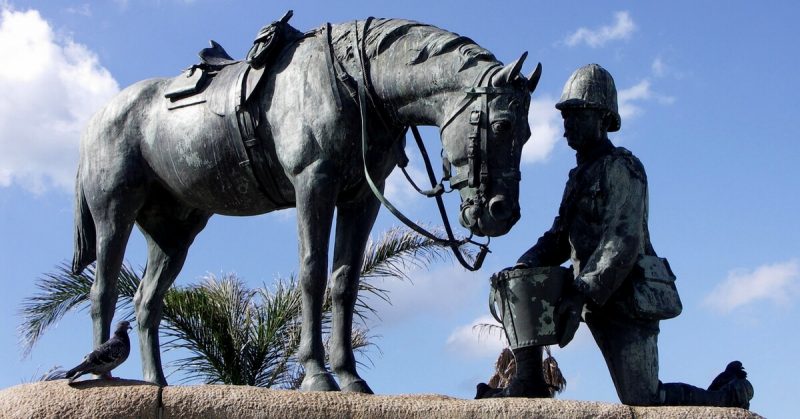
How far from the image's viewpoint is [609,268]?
6312 millimetres

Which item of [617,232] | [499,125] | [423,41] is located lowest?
[617,232]

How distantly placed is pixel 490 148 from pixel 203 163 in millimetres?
1750

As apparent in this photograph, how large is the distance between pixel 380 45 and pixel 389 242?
7043 mm

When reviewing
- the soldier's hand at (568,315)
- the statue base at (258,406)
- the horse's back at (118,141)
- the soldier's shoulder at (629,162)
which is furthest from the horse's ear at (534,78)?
the horse's back at (118,141)

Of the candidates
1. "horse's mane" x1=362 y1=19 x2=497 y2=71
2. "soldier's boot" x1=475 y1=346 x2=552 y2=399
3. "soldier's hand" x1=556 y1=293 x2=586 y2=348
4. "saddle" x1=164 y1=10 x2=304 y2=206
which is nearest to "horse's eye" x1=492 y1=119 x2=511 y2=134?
"horse's mane" x1=362 y1=19 x2=497 y2=71

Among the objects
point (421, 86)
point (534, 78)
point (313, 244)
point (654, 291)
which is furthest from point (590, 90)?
point (313, 244)

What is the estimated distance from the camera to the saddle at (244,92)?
270 inches

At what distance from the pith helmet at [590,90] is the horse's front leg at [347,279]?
1249 millimetres

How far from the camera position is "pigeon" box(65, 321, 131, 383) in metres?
5.99

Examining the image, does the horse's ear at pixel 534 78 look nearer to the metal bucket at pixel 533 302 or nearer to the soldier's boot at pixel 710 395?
the metal bucket at pixel 533 302

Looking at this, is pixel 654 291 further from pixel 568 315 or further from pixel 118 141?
pixel 118 141

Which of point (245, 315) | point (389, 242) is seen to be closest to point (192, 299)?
point (245, 315)

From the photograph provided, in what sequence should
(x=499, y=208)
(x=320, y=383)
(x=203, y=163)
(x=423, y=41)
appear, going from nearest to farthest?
1. (x=499, y=208)
2. (x=320, y=383)
3. (x=423, y=41)
4. (x=203, y=163)

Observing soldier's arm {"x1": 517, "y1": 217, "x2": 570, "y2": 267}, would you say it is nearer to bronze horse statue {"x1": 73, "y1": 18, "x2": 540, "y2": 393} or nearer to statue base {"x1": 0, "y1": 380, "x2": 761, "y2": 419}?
bronze horse statue {"x1": 73, "y1": 18, "x2": 540, "y2": 393}
